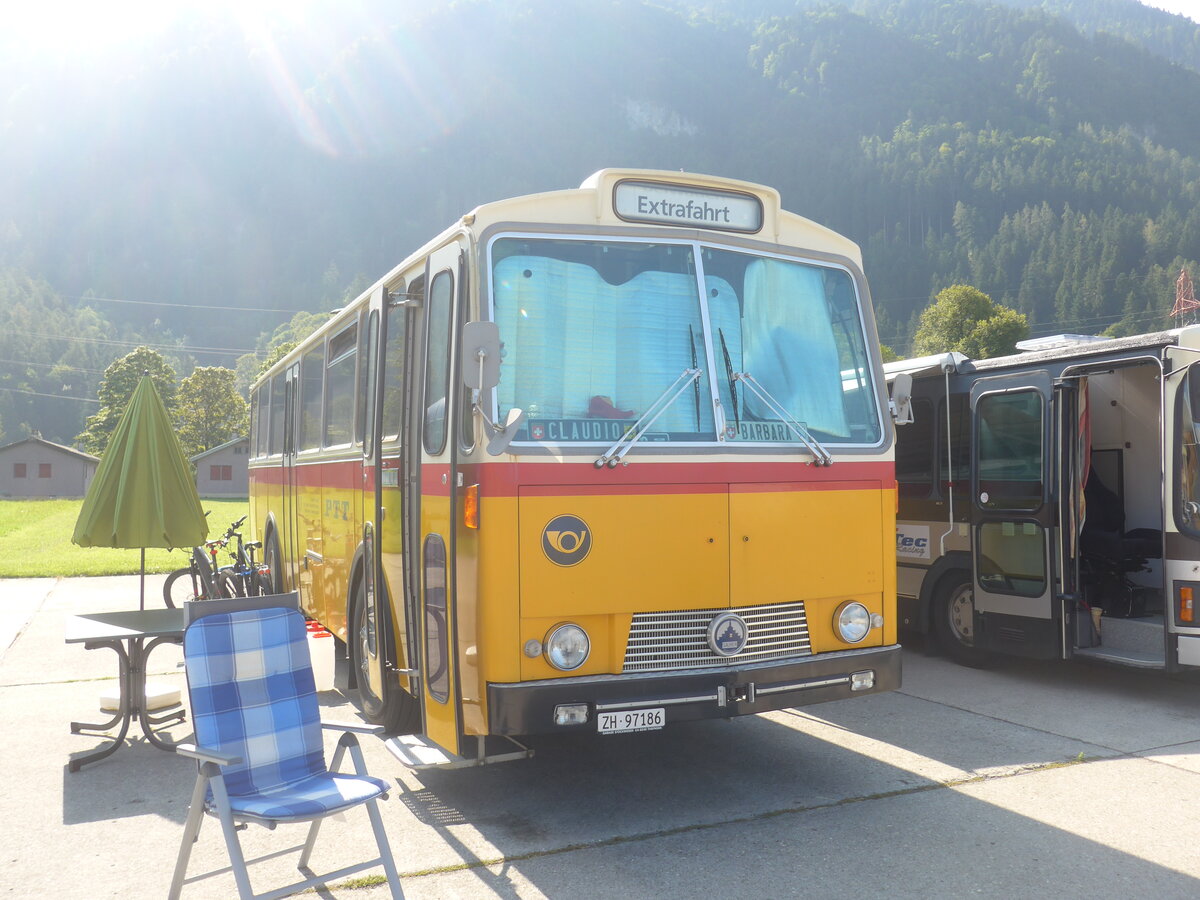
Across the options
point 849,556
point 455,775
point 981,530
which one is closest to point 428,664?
point 455,775

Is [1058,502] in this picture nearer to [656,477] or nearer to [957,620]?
[957,620]

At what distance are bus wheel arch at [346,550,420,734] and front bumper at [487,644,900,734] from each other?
5.11 feet

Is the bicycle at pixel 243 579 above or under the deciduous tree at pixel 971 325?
under

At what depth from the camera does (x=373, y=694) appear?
710 cm

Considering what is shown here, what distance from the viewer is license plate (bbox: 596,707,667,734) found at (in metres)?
5.03

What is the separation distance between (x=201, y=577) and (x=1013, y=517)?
7804 mm

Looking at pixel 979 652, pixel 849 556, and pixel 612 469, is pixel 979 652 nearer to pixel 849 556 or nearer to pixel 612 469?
pixel 849 556

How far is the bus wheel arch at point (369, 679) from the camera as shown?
671 cm

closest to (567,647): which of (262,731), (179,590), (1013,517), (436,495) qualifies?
(436,495)

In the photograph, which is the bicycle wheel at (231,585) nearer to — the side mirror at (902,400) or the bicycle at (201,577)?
the bicycle at (201,577)

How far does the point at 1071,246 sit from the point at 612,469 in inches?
4211

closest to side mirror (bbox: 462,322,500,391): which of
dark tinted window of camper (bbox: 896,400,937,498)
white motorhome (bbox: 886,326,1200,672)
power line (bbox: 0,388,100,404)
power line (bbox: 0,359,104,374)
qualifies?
white motorhome (bbox: 886,326,1200,672)

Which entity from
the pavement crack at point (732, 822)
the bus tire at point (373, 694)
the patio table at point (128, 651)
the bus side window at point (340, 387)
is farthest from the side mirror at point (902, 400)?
the patio table at point (128, 651)

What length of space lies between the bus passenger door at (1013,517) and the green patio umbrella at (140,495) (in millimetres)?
6663
